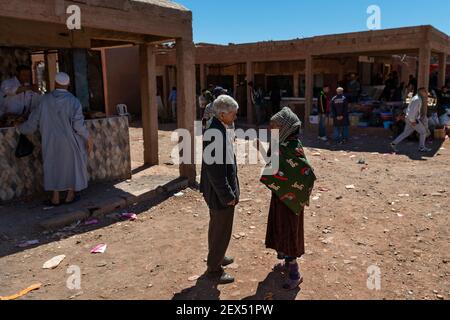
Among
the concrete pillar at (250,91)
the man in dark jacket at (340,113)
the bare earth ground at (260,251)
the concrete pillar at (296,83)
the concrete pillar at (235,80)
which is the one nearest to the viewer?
the bare earth ground at (260,251)

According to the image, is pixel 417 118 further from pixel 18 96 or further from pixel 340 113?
pixel 18 96

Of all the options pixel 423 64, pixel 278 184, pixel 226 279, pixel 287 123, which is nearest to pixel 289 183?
pixel 278 184

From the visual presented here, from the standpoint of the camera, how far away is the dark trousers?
11.9ft

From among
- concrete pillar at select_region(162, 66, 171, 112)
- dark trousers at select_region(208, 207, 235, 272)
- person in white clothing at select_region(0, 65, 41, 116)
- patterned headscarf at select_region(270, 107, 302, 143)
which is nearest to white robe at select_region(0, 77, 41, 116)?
person in white clothing at select_region(0, 65, 41, 116)

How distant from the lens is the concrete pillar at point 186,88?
6.98 metres

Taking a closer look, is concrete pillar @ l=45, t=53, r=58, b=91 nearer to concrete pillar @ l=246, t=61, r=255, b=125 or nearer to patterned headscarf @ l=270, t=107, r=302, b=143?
patterned headscarf @ l=270, t=107, r=302, b=143

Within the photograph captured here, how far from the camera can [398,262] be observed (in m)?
4.17

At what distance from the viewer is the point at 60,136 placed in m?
5.45

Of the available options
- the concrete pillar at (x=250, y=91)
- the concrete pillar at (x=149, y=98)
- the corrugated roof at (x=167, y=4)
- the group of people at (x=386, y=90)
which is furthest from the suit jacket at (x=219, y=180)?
the concrete pillar at (x=250, y=91)

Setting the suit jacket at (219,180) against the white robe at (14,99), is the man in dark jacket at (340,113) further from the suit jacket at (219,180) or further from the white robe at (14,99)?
the suit jacket at (219,180)

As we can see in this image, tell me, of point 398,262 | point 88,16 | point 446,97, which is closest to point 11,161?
point 88,16

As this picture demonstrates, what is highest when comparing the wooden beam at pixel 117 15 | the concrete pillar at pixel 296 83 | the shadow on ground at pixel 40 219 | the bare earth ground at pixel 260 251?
the wooden beam at pixel 117 15

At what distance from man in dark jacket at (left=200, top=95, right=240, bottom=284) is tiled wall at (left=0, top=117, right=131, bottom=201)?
11.1 ft

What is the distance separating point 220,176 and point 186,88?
391 cm
